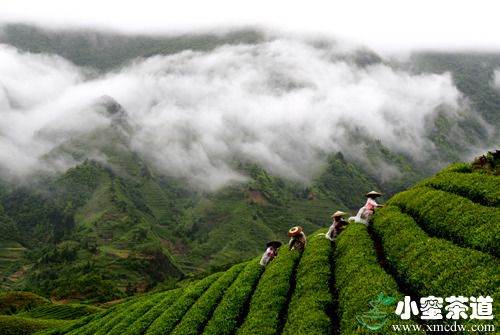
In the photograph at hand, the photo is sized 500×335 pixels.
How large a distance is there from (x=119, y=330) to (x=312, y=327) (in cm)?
2560

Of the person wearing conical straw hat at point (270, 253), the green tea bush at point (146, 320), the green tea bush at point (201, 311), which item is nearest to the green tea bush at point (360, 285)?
the person wearing conical straw hat at point (270, 253)

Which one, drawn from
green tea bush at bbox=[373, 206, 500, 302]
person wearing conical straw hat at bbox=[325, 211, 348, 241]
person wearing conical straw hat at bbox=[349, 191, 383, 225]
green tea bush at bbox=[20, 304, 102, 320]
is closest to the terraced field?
green tea bush at bbox=[373, 206, 500, 302]

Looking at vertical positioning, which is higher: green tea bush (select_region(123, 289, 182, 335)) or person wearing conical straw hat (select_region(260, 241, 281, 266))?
person wearing conical straw hat (select_region(260, 241, 281, 266))

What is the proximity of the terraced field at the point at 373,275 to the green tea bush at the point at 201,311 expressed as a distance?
0.11 m

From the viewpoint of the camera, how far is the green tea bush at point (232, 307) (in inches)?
1239

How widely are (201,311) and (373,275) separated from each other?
15.3m

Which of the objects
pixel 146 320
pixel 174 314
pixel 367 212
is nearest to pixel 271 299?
pixel 174 314

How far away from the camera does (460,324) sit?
1984cm

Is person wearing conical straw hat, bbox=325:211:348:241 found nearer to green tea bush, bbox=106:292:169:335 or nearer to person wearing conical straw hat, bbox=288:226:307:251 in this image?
person wearing conical straw hat, bbox=288:226:307:251

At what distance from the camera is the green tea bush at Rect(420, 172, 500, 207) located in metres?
29.6

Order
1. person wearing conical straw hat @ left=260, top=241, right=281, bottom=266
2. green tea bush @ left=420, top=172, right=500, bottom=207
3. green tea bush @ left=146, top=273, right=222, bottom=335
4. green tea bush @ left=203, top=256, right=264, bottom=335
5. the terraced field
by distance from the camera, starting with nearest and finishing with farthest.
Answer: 1. the terraced field
2. green tea bush @ left=420, top=172, right=500, bottom=207
3. green tea bush @ left=203, top=256, right=264, bottom=335
4. green tea bush @ left=146, top=273, right=222, bottom=335
5. person wearing conical straw hat @ left=260, top=241, right=281, bottom=266

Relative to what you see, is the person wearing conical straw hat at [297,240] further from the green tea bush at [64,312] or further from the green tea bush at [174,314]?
the green tea bush at [64,312]

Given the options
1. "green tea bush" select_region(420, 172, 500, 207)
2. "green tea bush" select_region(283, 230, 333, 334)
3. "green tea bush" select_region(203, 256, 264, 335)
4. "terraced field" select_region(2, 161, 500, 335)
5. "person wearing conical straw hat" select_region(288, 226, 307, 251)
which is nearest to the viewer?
"terraced field" select_region(2, 161, 500, 335)

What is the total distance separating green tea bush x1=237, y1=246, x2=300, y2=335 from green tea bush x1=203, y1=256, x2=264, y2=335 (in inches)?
38.7
